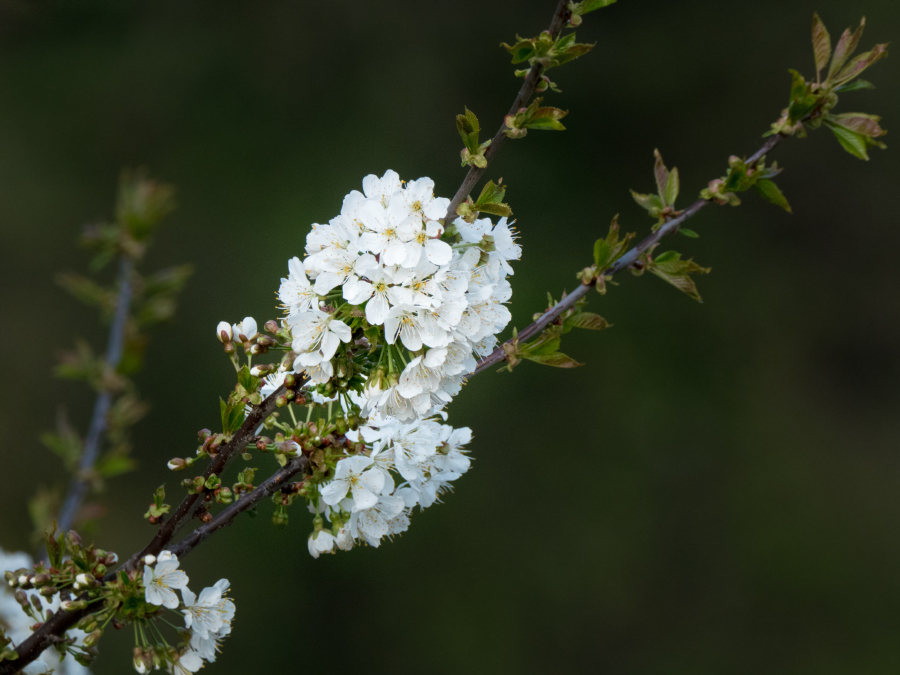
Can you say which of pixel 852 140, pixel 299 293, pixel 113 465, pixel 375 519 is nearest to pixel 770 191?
pixel 852 140

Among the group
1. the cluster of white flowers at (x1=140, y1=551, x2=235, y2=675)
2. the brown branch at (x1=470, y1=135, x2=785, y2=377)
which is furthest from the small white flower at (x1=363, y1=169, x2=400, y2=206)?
the cluster of white flowers at (x1=140, y1=551, x2=235, y2=675)

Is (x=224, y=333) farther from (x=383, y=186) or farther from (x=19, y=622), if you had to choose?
(x=19, y=622)

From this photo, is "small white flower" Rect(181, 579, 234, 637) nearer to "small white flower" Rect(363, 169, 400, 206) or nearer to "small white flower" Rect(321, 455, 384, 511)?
"small white flower" Rect(321, 455, 384, 511)

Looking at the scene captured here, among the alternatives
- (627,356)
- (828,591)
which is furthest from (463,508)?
(828,591)

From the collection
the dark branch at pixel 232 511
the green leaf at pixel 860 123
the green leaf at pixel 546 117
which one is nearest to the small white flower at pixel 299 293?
the dark branch at pixel 232 511

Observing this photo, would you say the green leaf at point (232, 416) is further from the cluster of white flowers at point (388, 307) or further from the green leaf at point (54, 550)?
the green leaf at point (54, 550)

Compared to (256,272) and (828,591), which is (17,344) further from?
(828,591)
